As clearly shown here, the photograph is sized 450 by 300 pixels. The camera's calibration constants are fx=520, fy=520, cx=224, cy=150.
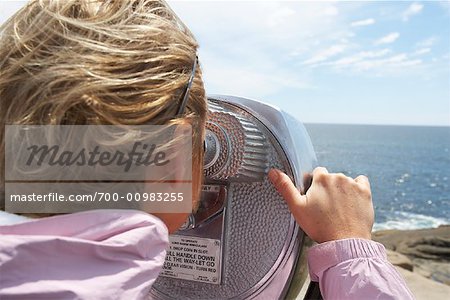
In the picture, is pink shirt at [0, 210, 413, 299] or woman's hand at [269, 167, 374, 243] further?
woman's hand at [269, 167, 374, 243]

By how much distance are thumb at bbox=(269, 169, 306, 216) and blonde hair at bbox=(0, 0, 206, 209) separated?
209 mm

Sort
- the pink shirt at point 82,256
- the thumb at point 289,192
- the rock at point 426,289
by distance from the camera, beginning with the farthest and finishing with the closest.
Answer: the rock at point 426,289 → the thumb at point 289,192 → the pink shirt at point 82,256

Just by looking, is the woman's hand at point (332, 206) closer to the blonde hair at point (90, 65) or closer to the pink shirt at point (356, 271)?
the pink shirt at point (356, 271)

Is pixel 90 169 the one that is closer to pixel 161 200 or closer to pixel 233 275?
pixel 161 200

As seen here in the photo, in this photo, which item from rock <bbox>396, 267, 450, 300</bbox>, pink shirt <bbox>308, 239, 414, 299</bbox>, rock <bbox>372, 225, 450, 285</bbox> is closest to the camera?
pink shirt <bbox>308, 239, 414, 299</bbox>

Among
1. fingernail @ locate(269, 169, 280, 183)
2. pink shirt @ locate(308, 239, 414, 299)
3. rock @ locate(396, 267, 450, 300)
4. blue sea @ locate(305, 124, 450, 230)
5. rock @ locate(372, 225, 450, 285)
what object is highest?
fingernail @ locate(269, 169, 280, 183)

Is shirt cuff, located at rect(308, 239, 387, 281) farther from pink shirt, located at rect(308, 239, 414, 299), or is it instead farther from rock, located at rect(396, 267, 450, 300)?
rock, located at rect(396, 267, 450, 300)

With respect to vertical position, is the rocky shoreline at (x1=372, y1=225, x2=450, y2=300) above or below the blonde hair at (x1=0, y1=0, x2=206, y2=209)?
below

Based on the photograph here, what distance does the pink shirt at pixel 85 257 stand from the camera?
532 millimetres

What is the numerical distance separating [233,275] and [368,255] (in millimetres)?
260

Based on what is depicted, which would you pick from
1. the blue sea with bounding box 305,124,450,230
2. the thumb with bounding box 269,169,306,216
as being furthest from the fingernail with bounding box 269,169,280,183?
the blue sea with bounding box 305,124,450,230

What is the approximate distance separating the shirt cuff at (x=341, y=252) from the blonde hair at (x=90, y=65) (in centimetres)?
27

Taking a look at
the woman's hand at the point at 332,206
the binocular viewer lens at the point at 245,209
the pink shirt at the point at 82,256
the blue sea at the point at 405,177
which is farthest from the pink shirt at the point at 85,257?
the blue sea at the point at 405,177

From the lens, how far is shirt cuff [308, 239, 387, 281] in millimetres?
708
